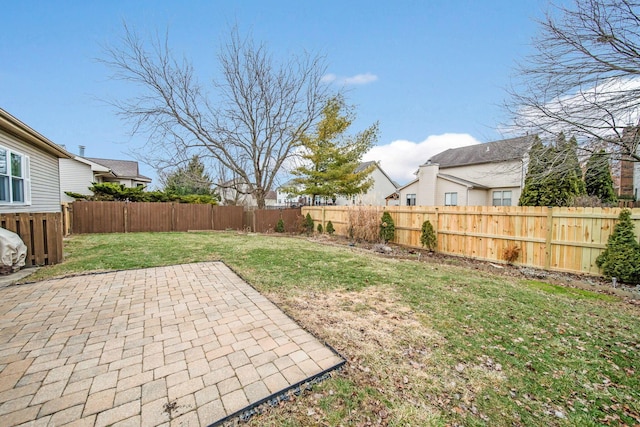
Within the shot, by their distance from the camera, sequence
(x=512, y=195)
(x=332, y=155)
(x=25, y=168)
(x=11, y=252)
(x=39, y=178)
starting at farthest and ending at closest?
(x=332, y=155)
(x=512, y=195)
(x=39, y=178)
(x=25, y=168)
(x=11, y=252)

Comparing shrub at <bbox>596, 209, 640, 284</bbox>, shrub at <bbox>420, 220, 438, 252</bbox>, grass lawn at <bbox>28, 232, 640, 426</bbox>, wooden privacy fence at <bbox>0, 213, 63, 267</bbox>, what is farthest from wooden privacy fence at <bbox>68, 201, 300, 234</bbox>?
shrub at <bbox>596, 209, 640, 284</bbox>

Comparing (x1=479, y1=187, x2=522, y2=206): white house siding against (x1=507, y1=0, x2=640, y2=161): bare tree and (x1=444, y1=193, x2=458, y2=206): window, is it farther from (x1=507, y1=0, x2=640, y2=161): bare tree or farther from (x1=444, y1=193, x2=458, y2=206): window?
(x1=507, y1=0, x2=640, y2=161): bare tree

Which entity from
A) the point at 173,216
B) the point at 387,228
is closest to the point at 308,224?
the point at 387,228

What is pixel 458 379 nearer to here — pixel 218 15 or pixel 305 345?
pixel 305 345

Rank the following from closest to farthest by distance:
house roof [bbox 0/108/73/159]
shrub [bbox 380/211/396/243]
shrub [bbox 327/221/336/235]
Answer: house roof [bbox 0/108/73/159] < shrub [bbox 380/211/396/243] < shrub [bbox 327/221/336/235]

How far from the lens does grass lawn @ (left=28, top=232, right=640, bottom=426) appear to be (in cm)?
179

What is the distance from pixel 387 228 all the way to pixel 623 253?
545 centimetres

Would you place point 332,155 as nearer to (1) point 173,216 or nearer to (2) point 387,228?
(2) point 387,228

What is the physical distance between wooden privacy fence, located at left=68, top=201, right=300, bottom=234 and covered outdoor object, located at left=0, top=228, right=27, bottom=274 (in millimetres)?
7846

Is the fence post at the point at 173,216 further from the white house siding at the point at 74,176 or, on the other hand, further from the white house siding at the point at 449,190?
the white house siding at the point at 449,190

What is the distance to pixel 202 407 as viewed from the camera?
5.69ft

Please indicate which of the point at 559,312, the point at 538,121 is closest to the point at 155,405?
the point at 559,312

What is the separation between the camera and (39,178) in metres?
8.15

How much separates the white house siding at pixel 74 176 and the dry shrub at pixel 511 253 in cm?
2077
